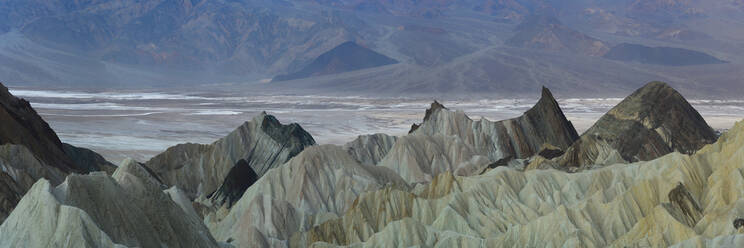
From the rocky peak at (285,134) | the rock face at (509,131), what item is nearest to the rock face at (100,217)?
the rocky peak at (285,134)

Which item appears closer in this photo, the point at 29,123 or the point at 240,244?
the point at 240,244

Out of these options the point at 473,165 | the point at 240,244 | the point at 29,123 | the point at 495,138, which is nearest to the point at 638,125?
the point at 495,138

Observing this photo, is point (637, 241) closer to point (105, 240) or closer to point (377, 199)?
point (377, 199)

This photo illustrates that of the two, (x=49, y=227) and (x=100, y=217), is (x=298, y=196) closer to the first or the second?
(x=100, y=217)

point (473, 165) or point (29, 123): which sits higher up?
point (29, 123)

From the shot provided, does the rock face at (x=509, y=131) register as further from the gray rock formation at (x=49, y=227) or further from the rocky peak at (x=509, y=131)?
the gray rock formation at (x=49, y=227)

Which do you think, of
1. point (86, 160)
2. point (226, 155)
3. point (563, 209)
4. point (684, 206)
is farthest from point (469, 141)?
point (684, 206)
